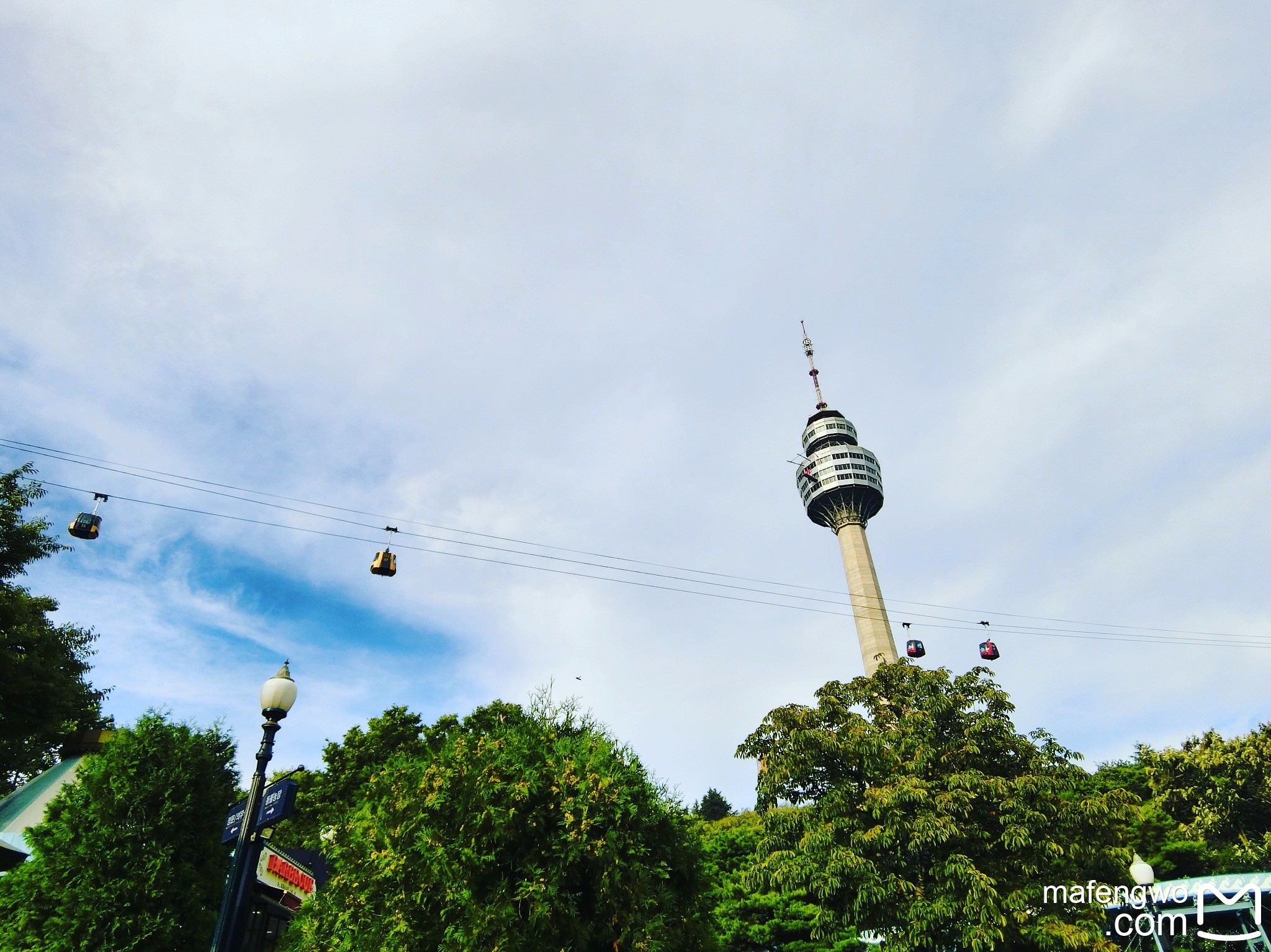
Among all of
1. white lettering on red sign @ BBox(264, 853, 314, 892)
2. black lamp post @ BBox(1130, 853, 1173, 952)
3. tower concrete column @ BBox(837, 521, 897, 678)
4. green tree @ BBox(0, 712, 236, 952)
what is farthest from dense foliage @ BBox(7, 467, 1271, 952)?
tower concrete column @ BBox(837, 521, 897, 678)

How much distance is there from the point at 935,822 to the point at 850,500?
256 ft

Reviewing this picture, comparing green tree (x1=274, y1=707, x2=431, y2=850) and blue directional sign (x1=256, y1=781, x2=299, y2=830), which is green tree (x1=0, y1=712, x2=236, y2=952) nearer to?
blue directional sign (x1=256, y1=781, x2=299, y2=830)

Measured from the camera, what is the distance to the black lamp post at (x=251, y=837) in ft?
29.2

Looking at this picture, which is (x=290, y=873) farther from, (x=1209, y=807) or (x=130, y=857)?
(x=1209, y=807)

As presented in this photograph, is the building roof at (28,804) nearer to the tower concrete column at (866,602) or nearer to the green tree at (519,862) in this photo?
the green tree at (519,862)

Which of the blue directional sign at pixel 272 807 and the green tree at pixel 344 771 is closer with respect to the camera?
the blue directional sign at pixel 272 807

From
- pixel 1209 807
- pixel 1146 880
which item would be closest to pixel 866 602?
pixel 1209 807

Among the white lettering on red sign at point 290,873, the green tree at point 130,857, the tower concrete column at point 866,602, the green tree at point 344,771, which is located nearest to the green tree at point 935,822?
the white lettering on red sign at point 290,873

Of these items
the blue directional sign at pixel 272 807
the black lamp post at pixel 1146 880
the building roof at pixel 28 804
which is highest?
the building roof at pixel 28 804

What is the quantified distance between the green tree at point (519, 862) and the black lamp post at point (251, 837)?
2.62m

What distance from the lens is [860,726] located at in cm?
2206
